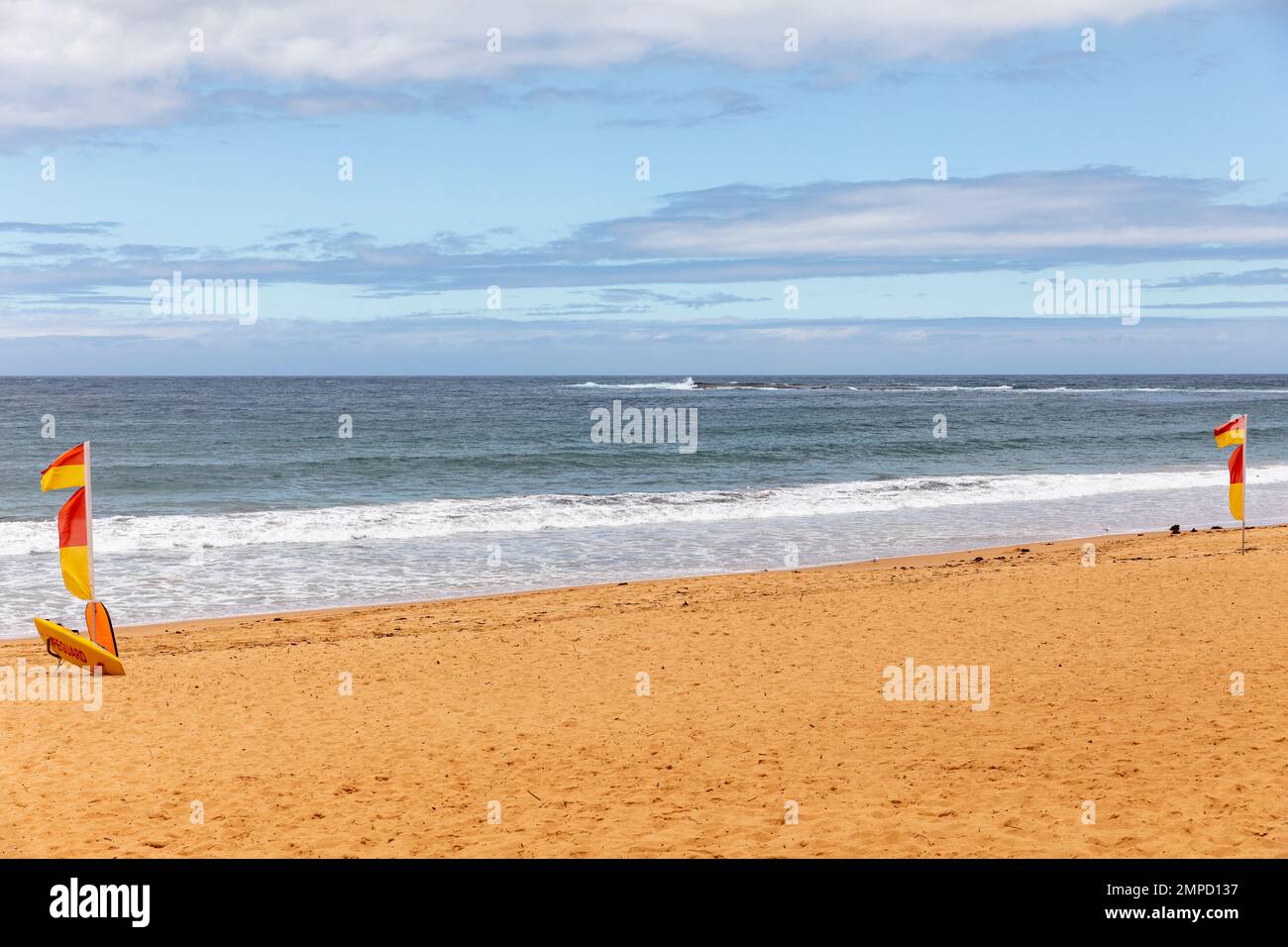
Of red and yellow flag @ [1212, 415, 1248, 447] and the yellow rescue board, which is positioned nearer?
the yellow rescue board

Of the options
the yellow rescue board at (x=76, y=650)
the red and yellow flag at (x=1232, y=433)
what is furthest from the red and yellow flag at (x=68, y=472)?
the red and yellow flag at (x=1232, y=433)

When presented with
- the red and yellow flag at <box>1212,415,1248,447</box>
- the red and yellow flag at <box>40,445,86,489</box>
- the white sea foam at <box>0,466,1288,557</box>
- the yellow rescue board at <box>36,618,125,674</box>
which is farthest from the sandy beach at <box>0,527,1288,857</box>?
the white sea foam at <box>0,466,1288,557</box>

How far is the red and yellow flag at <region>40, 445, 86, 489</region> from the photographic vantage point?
32.7 feet

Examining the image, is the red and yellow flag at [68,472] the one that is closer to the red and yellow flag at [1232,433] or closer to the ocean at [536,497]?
the ocean at [536,497]

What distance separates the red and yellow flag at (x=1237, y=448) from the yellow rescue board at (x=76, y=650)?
49.2 ft

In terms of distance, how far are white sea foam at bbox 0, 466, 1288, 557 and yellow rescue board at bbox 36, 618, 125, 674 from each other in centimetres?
1008

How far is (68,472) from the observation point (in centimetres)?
1008

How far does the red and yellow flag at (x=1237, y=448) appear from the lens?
16.3m

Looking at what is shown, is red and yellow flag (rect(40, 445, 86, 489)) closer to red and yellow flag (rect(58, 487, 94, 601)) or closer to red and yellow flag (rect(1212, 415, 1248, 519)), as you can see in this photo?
red and yellow flag (rect(58, 487, 94, 601))

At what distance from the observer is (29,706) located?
10.0 metres

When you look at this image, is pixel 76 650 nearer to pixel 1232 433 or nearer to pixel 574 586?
pixel 574 586

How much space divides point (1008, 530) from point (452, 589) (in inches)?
511
